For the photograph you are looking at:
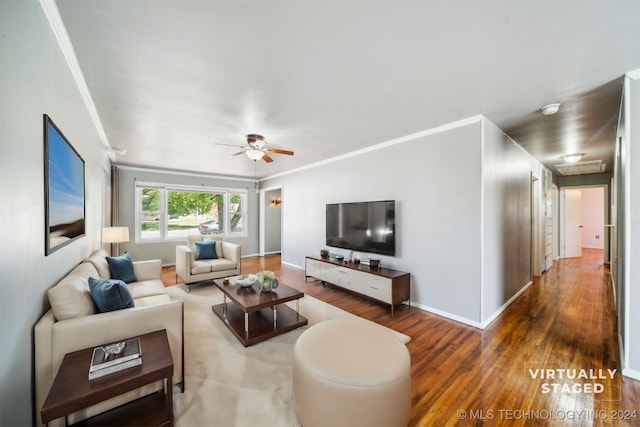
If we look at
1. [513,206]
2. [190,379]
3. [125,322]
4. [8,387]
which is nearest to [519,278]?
[513,206]

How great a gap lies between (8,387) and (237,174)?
20.5 ft

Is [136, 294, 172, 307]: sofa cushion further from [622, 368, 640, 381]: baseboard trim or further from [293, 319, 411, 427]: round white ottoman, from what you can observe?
[622, 368, 640, 381]: baseboard trim

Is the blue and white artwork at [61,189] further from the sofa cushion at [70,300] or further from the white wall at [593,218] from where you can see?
the white wall at [593,218]

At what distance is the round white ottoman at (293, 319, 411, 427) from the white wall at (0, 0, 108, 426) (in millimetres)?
1346

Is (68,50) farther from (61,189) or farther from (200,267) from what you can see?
(200,267)

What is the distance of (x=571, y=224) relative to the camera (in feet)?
23.4

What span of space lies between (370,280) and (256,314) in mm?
1608

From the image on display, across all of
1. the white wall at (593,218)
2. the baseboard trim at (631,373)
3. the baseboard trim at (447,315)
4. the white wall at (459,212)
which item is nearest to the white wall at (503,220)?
the white wall at (459,212)

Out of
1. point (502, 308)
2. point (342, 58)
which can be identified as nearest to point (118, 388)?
point (342, 58)

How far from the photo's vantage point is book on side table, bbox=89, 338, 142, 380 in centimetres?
135

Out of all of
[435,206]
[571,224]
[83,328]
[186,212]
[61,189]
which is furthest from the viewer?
[571,224]

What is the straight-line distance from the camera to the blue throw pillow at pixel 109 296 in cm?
179

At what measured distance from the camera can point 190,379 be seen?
78.8 inches

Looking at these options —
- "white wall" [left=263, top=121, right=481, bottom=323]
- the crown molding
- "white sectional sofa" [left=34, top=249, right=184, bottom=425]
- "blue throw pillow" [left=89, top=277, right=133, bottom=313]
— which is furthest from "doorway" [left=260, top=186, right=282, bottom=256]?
"blue throw pillow" [left=89, top=277, right=133, bottom=313]
